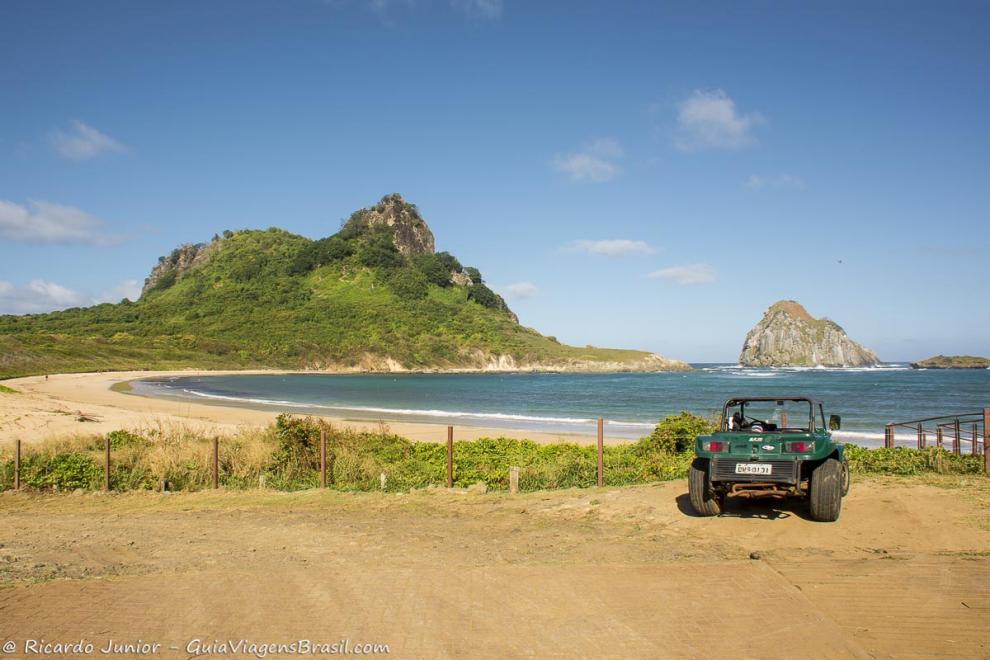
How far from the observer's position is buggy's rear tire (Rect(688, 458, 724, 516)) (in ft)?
32.7

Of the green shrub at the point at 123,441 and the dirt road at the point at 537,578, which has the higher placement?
the green shrub at the point at 123,441

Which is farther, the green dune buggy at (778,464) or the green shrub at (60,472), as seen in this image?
the green shrub at (60,472)

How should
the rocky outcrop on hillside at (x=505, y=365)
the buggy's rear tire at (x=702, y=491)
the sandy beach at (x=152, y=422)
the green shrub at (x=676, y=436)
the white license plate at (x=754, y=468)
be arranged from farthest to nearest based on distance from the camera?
the rocky outcrop on hillside at (x=505, y=365), the sandy beach at (x=152, y=422), the green shrub at (x=676, y=436), the buggy's rear tire at (x=702, y=491), the white license plate at (x=754, y=468)

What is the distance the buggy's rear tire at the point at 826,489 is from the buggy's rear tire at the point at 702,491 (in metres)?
1.35

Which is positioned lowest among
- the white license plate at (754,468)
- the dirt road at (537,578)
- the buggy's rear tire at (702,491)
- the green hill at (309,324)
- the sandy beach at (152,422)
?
the sandy beach at (152,422)

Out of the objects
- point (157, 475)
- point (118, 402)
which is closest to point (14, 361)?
point (118, 402)

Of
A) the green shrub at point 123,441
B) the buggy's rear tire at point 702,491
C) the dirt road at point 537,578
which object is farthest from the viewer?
the green shrub at point 123,441

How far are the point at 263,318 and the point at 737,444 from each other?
15111cm

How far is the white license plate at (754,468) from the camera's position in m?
9.20

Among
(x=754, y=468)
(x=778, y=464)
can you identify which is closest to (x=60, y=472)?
(x=754, y=468)

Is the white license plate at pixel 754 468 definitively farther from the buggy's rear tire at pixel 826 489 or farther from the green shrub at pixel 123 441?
the green shrub at pixel 123 441

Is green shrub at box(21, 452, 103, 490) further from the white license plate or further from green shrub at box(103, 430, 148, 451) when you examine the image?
the white license plate

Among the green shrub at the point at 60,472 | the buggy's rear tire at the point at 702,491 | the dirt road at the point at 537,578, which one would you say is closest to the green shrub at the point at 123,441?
the green shrub at the point at 60,472

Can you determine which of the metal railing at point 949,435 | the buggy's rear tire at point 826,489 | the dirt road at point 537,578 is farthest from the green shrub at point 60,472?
the metal railing at point 949,435
